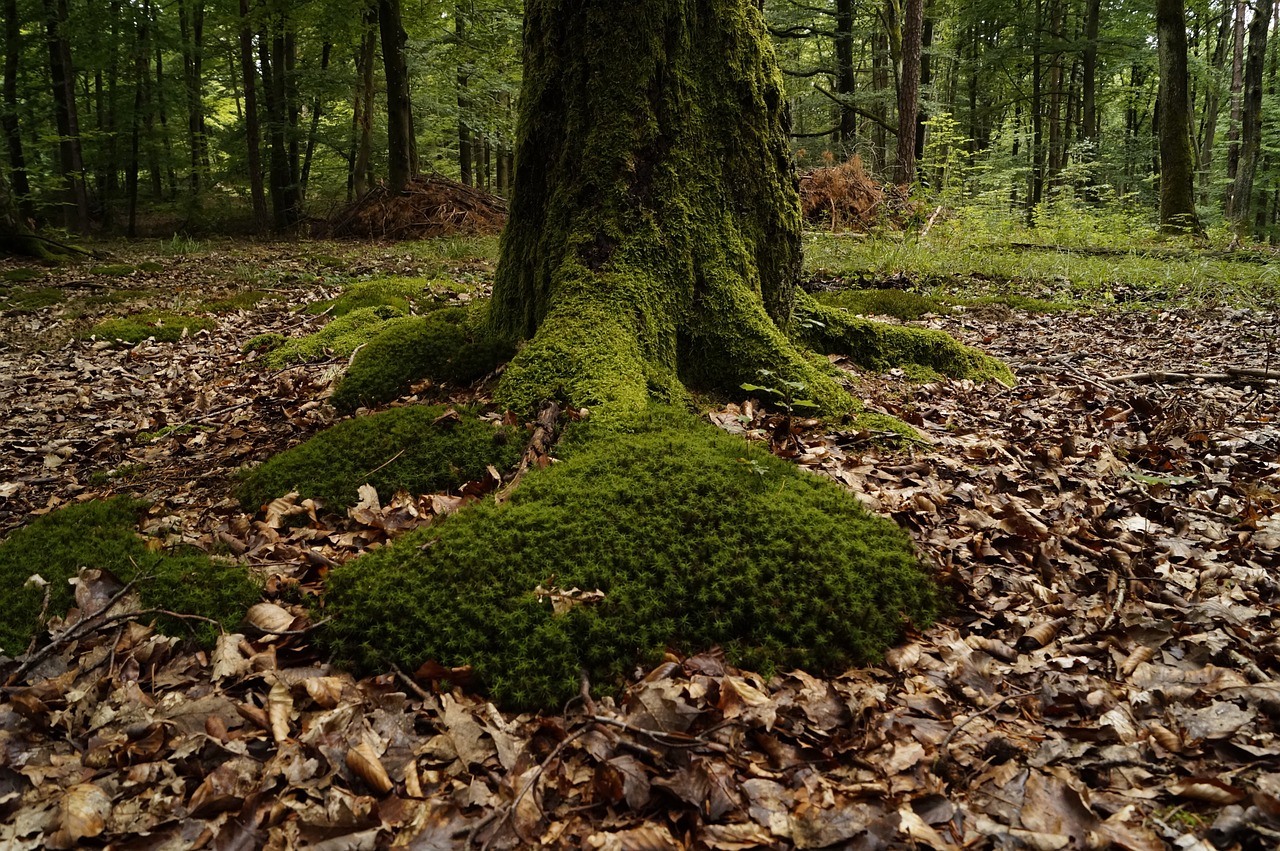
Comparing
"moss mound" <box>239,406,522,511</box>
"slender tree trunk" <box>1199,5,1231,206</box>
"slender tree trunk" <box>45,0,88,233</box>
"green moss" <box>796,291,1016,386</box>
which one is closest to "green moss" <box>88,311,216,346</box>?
"moss mound" <box>239,406,522,511</box>

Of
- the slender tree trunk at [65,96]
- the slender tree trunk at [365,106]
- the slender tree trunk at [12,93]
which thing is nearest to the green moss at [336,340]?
the slender tree trunk at [365,106]

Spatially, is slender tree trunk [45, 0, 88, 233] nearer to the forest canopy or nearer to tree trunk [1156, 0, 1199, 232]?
the forest canopy

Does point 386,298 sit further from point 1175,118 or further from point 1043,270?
point 1175,118

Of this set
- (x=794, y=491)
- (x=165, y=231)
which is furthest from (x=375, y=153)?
(x=794, y=491)

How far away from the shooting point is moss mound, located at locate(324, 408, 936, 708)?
92.9 inches

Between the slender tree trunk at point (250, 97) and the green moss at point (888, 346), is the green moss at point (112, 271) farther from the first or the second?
the green moss at point (888, 346)

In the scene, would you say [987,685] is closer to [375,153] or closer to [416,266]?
[416,266]

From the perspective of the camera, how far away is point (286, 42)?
763 inches

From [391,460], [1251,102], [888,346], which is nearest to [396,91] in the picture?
[888,346]

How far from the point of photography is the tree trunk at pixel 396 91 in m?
15.5

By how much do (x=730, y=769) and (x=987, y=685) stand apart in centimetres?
101

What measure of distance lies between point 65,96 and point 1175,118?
990 inches

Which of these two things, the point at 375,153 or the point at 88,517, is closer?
the point at 88,517

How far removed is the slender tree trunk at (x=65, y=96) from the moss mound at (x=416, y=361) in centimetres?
1651
